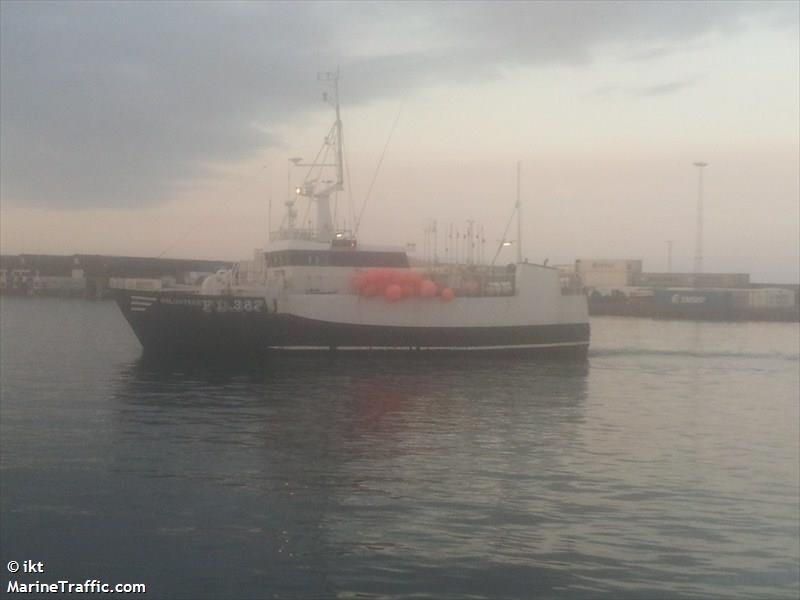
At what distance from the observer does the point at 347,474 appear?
10.9 meters

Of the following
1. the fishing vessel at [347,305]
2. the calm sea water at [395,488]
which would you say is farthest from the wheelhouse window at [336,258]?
the calm sea water at [395,488]

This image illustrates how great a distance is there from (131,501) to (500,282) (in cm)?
2191

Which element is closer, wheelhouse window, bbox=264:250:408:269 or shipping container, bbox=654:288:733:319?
wheelhouse window, bbox=264:250:408:269

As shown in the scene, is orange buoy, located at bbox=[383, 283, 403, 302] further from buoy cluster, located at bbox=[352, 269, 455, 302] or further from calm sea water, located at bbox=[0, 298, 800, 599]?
calm sea water, located at bbox=[0, 298, 800, 599]

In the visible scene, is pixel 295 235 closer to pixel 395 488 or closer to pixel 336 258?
pixel 336 258

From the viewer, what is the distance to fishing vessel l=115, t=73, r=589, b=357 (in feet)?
82.2

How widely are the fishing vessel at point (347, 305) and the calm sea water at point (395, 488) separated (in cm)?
395

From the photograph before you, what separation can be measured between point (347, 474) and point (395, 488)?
0.89m

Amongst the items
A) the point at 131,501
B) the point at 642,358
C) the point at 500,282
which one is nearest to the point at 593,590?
the point at 131,501

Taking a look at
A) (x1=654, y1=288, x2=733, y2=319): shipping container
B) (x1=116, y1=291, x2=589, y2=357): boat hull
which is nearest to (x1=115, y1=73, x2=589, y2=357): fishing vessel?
(x1=116, y1=291, x2=589, y2=357): boat hull

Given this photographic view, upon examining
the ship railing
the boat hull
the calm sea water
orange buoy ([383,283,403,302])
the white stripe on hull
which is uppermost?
the ship railing

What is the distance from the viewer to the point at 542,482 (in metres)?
10.8

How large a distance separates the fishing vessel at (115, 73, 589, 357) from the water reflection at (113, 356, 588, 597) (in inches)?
157

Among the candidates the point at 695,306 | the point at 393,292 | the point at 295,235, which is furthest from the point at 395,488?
the point at 695,306
